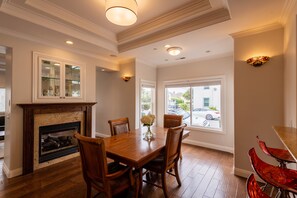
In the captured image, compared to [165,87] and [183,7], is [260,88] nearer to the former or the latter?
[183,7]

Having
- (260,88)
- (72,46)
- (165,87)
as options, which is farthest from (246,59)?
(72,46)

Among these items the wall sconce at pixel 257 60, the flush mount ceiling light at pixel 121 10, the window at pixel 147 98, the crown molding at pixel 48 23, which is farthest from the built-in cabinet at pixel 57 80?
the wall sconce at pixel 257 60

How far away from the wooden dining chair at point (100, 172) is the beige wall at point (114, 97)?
8.52ft

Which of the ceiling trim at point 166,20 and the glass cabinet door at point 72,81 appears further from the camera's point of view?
the glass cabinet door at point 72,81

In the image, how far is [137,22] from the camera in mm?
2762

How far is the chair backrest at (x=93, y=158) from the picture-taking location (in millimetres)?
1448

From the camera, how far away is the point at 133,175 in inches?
67.7

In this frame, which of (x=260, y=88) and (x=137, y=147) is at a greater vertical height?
(x=260, y=88)

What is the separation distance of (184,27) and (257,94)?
1753 mm

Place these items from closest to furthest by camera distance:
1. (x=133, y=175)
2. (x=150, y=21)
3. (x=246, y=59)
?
(x=133, y=175)
(x=246, y=59)
(x=150, y=21)

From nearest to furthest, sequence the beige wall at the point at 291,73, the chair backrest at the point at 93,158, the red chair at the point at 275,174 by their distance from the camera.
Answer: the red chair at the point at 275,174, the chair backrest at the point at 93,158, the beige wall at the point at 291,73

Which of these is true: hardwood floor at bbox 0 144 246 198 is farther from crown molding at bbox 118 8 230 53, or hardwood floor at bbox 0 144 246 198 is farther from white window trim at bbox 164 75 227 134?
crown molding at bbox 118 8 230 53

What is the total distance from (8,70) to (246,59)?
176 inches

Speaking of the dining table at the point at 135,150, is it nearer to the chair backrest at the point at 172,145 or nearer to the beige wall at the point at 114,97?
the chair backrest at the point at 172,145
